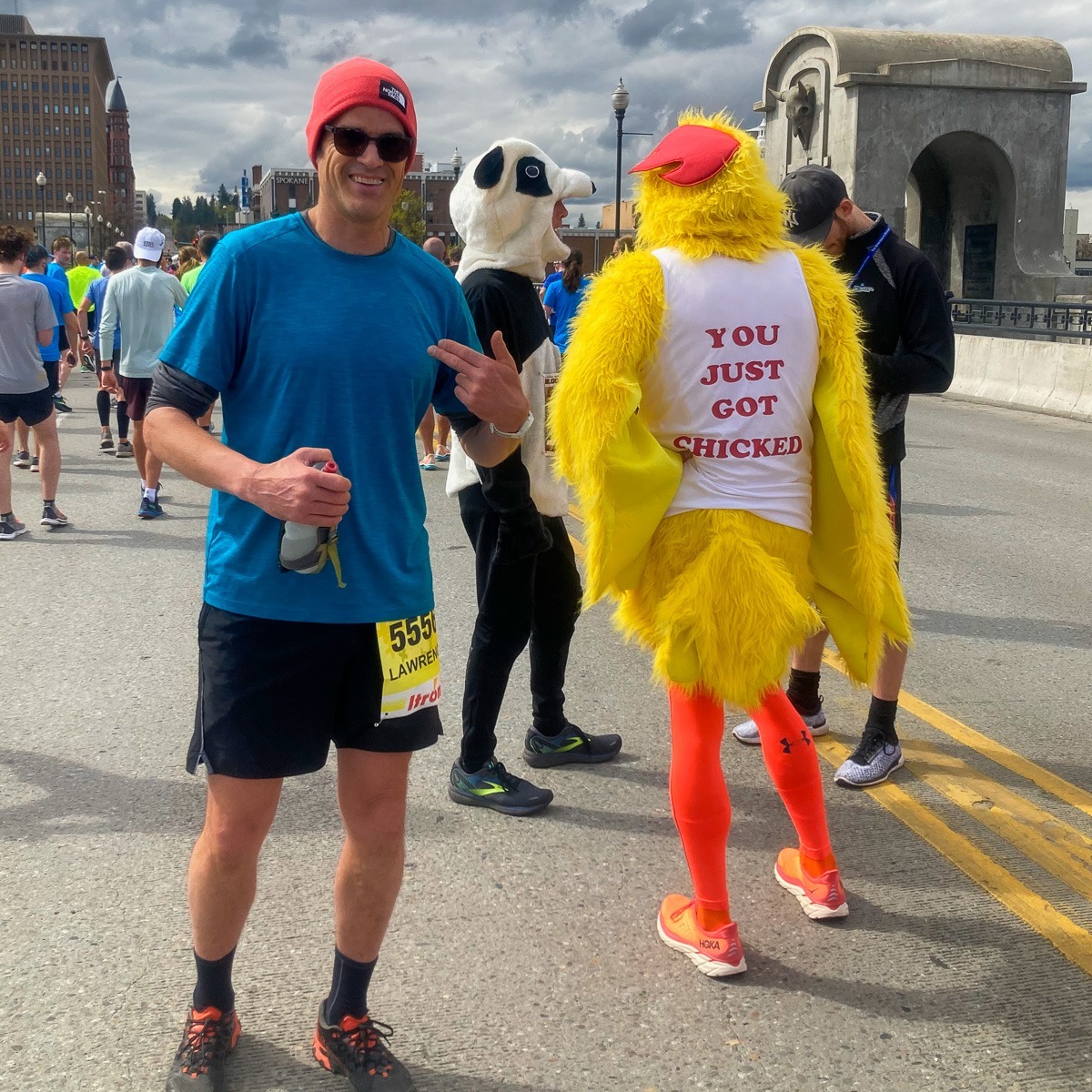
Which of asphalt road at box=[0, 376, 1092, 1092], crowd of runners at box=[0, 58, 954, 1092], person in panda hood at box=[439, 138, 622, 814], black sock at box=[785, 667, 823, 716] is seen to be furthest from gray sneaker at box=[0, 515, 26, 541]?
black sock at box=[785, 667, 823, 716]

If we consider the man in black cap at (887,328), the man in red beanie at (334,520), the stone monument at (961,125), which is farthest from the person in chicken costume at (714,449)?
the stone monument at (961,125)

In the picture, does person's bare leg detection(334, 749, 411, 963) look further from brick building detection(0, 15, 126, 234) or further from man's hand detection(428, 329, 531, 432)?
brick building detection(0, 15, 126, 234)

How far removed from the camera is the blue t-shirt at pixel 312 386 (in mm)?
2316

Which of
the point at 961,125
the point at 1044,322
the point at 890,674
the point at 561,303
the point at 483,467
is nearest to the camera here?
the point at 483,467

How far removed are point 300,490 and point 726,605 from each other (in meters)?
1.15

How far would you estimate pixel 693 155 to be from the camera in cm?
294

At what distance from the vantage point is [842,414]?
9.78 feet

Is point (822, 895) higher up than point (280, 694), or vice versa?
point (280, 694)

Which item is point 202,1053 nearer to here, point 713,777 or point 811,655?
point 713,777

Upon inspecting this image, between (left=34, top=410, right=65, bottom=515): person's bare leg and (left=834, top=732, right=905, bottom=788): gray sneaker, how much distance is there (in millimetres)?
6492

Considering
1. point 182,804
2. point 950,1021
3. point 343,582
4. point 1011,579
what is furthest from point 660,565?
point 1011,579

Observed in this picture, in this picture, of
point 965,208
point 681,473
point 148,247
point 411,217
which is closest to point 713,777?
point 681,473

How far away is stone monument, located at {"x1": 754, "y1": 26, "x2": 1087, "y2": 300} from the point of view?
96.0ft

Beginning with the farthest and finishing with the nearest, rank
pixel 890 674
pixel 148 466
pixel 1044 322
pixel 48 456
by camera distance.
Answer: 1. pixel 1044 322
2. pixel 148 466
3. pixel 48 456
4. pixel 890 674
